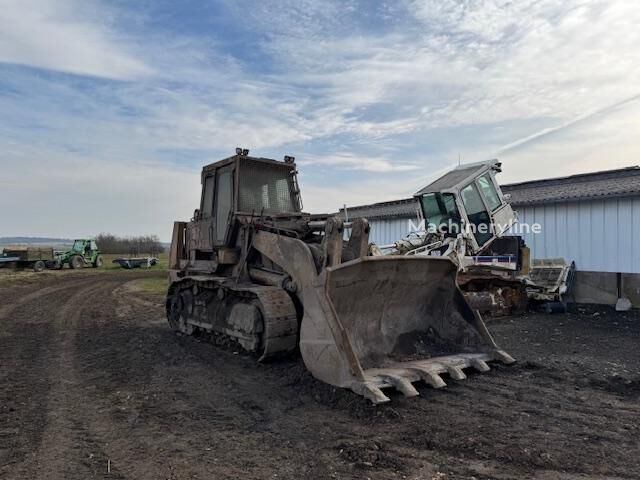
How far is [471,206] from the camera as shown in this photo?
1209 cm

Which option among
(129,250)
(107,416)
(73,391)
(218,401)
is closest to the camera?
(107,416)

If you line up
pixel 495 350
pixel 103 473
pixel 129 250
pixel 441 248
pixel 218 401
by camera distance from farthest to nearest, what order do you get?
pixel 129 250 → pixel 441 248 → pixel 495 350 → pixel 218 401 → pixel 103 473

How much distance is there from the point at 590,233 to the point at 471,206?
3.80 metres

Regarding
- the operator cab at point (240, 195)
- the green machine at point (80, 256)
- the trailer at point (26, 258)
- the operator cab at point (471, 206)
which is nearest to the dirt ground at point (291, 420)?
the operator cab at point (240, 195)

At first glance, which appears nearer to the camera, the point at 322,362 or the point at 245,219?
the point at 322,362

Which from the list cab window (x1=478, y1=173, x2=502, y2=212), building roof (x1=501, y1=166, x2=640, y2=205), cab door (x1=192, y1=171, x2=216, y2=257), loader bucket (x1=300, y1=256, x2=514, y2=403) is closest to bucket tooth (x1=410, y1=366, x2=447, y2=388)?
loader bucket (x1=300, y1=256, x2=514, y2=403)

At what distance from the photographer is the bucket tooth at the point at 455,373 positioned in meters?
5.38

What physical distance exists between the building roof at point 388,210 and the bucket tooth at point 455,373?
12866mm

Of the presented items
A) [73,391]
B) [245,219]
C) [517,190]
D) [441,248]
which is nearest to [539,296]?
[441,248]

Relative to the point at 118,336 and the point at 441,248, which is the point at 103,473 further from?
the point at 441,248

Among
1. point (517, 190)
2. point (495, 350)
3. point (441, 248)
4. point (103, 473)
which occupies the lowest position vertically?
point (103, 473)

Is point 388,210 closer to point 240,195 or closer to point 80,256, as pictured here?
point 240,195

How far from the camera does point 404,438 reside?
400cm

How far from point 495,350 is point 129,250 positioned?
54.0m
